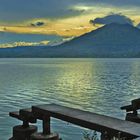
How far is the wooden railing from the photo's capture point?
7289 mm

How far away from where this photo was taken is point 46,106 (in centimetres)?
1040

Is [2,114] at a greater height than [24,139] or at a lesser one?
lesser

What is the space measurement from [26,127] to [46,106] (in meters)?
1.41

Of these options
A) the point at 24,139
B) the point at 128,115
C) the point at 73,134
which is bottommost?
the point at 73,134

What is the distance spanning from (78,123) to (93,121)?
1.59 feet

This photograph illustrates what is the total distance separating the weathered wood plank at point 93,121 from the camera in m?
7.24

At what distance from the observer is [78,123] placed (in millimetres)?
8492

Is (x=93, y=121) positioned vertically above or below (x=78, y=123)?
above

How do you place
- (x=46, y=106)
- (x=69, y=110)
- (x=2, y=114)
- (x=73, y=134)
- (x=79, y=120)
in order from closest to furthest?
(x=79, y=120) < (x=69, y=110) < (x=46, y=106) < (x=73, y=134) < (x=2, y=114)

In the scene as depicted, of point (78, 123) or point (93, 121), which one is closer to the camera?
point (93, 121)

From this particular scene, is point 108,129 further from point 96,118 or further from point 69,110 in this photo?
point 69,110

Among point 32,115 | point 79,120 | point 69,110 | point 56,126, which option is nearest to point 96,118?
point 79,120

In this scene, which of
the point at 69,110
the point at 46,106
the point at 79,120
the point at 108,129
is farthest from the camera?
the point at 46,106

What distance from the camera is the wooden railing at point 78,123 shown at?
729cm
